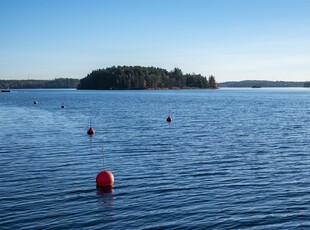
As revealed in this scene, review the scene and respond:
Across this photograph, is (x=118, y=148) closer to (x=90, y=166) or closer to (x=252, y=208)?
(x=90, y=166)

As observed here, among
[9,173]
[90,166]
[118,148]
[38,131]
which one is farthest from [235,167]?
[38,131]

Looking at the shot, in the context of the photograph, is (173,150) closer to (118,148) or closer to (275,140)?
(118,148)

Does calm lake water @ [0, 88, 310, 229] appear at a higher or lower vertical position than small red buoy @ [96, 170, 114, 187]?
lower

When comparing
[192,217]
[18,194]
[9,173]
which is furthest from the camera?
[9,173]

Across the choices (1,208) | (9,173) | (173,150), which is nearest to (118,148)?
(173,150)

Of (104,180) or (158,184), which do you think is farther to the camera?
(158,184)

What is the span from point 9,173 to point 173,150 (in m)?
14.3

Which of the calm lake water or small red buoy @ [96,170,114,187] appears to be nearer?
the calm lake water

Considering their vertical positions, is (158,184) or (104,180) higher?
(104,180)

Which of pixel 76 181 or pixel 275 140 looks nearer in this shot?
pixel 76 181

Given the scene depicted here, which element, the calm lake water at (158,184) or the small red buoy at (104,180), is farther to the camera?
the small red buoy at (104,180)

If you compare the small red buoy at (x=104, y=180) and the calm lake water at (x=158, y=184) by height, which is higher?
the small red buoy at (x=104, y=180)

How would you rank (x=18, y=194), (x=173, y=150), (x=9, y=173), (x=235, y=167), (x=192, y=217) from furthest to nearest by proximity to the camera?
1. (x=173, y=150)
2. (x=235, y=167)
3. (x=9, y=173)
4. (x=18, y=194)
5. (x=192, y=217)

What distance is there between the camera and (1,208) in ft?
65.3
